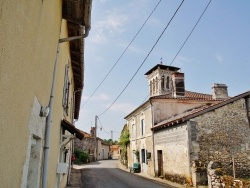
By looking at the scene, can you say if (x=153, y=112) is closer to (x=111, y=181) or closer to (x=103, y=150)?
(x=111, y=181)

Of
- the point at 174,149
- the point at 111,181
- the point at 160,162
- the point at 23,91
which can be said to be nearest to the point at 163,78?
the point at 160,162

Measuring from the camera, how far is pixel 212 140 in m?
16.1

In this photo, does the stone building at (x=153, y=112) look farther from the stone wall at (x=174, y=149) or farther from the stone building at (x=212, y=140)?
the stone building at (x=212, y=140)

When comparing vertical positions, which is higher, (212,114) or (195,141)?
(212,114)

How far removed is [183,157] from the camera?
53.6 ft

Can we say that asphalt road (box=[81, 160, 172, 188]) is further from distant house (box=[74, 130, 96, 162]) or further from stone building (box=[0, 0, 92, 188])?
distant house (box=[74, 130, 96, 162])

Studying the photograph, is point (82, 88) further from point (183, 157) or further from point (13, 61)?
point (13, 61)

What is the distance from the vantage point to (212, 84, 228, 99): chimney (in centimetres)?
2247

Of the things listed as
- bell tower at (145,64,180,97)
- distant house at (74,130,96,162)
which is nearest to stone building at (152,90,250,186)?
bell tower at (145,64,180,97)

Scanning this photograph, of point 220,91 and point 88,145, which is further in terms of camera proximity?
point 88,145

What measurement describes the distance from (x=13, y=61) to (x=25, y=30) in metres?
0.52

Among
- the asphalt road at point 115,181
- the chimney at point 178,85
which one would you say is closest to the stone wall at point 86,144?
the asphalt road at point 115,181

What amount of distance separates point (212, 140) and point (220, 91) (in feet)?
25.6

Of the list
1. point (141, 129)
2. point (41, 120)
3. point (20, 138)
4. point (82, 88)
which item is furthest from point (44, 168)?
point (141, 129)
